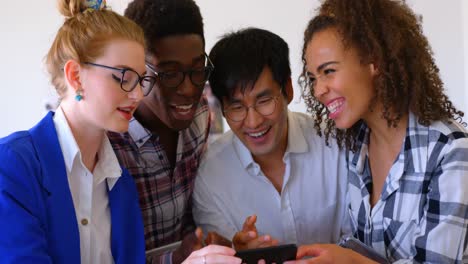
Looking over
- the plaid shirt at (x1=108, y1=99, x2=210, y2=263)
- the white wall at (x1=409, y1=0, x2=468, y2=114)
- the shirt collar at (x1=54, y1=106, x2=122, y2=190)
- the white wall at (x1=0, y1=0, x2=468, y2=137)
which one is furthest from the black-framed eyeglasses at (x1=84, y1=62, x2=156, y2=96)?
the white wall at (x1=409, y1=0, x2=468, y2=114)

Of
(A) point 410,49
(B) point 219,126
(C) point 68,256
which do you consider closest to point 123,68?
(C) point 68,256

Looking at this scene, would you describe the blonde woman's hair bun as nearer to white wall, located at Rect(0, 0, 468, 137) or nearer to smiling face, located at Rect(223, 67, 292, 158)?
smiling face, located at Rect(223, 67, 292, 158)

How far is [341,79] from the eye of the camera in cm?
130

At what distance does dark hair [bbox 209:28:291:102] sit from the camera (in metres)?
1.50

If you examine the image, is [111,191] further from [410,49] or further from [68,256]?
[410,49]

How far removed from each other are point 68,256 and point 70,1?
1.97 feet

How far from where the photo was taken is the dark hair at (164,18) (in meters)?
1.47

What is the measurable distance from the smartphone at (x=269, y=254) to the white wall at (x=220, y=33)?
144 centimetres

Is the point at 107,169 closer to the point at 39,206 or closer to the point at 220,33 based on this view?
the point at 39,206

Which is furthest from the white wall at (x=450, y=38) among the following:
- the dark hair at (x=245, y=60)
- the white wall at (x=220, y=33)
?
the dark hair at (x=245, y=60)

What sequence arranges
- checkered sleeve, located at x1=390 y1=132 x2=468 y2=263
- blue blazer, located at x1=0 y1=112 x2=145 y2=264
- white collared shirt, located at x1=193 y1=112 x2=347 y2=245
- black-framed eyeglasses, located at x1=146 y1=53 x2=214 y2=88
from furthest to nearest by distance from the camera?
1. white collared shirt, located at x1=193 y1=112 x2=347 y2=245
2. black-framed eyeglasses, located at x1=146 y1=53 x2=214 y2=88
3. checkered sleeve, located at x1=390 y1=132 x2=468 y2=263
4. blue blazer, located at x1=0 y1=112 x2=145 y2=264

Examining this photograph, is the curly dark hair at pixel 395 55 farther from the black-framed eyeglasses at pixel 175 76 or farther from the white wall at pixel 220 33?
the white wall at pixel 220 33

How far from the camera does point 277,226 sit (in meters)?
1.57

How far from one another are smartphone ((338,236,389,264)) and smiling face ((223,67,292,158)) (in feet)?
1.27
